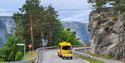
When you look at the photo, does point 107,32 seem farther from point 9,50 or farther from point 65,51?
point 9,50

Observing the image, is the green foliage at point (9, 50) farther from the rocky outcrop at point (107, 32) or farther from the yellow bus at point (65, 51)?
the yellow bus at point (65, 51)

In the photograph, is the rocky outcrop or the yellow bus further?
the rocky outcrop

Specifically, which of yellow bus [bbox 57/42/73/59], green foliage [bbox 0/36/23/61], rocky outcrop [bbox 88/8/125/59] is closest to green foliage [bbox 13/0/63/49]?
green foliage [bbox 0/36/23/61]

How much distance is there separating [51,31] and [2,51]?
31.2 meters

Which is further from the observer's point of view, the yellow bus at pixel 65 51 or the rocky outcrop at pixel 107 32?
the rocky outcrop at pixel 107 32

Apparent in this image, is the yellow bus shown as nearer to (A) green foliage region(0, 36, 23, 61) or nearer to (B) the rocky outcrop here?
(B) the rocky outcrop

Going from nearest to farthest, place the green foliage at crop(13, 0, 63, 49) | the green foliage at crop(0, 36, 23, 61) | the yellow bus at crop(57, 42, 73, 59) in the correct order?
the yellow bus at crop(57, 42, 73, 59), the green foliage at crop(0, 36, 23, 61), the green foliage at crop(13, 0, 63, 49)

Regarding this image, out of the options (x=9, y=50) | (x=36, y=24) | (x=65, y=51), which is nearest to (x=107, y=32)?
(x=65, y=51)

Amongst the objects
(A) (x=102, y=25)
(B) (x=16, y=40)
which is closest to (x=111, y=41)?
(A) (x=102, y=25)

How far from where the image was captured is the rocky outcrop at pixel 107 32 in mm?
64381

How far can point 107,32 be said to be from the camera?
246 ft

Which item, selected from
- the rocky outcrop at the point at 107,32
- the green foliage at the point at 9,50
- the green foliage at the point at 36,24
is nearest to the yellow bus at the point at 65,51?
the rocky outcrop at the point at 107,32

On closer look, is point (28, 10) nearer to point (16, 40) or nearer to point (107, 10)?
point (16, 40)

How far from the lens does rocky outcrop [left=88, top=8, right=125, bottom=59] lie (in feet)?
211
